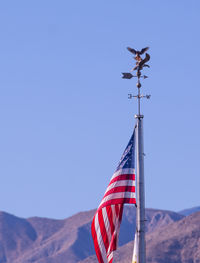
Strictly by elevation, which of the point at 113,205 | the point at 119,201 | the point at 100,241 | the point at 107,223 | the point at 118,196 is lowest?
the point at 100,241

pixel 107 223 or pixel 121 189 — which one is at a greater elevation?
pixel 121 189

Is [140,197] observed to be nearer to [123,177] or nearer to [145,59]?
[123,177]

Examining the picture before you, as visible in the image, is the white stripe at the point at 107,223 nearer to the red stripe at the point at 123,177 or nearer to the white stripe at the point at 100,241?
the white stripe at the point at 100,241

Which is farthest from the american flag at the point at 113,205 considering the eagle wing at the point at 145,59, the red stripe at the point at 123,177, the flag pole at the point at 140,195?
the eagle wing at the point at 145,59

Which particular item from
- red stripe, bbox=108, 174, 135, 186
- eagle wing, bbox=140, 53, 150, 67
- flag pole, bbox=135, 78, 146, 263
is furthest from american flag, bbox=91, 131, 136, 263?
eagle wing, bbox=140, 53, 150, 67

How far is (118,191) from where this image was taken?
2369cm

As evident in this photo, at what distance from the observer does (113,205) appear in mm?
23859

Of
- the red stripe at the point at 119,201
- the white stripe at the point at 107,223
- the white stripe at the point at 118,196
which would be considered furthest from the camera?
the white stripe at the point at 107,223

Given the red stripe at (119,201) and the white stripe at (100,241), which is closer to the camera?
the red stripe at (119,201)

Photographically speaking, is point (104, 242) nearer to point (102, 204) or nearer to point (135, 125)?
point (102, 204)

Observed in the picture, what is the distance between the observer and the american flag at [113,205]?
2361 cm

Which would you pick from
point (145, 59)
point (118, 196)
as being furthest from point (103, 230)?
point (145, 59)

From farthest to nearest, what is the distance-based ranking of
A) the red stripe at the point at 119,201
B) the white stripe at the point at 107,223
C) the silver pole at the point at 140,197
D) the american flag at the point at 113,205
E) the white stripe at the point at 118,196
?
the white stripe at the point at 107,223, the american flag at the point at 113,205, the white stripe at the point at 118,196, the red stripe at the point at 119,201, the silver pole at the point at 140,197

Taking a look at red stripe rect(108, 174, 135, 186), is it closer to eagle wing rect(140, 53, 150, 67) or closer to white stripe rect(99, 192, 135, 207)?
white stripe rect(99, 192, 135, 207)
